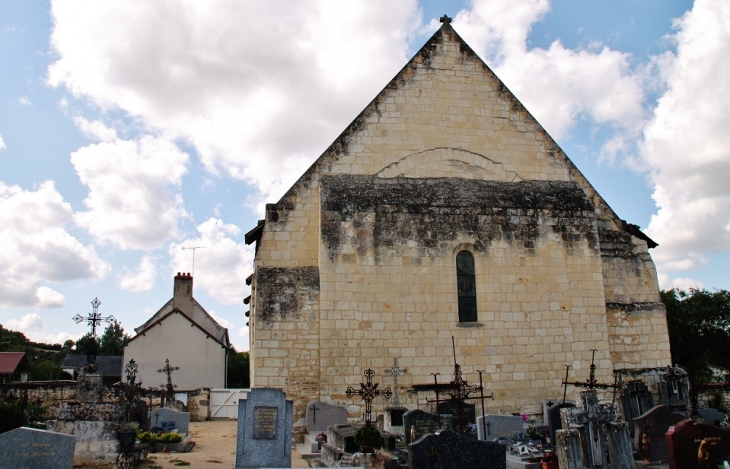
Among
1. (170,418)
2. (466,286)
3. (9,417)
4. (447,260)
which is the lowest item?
(170,418)

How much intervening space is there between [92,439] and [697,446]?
9840mm

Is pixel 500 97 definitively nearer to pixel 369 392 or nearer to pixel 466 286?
pixel 466 286

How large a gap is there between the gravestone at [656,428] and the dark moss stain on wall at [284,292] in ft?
23.0

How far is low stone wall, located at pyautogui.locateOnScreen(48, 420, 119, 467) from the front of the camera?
10.1m

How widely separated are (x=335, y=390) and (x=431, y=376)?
2220 millimetres

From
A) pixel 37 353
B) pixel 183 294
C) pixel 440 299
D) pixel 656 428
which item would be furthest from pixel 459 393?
pixel 37 353

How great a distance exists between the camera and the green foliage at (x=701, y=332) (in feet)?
83.0

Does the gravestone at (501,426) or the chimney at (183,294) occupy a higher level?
the chimney at (183,294)

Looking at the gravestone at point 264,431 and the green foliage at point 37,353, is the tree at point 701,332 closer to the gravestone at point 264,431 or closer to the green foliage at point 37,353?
the gravestone at point 264,431

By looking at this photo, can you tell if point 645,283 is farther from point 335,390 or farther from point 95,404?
point 95,404

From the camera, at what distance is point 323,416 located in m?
12.4

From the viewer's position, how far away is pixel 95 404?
10.5 meters

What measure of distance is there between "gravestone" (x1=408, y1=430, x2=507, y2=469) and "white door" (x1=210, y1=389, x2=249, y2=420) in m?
16.2

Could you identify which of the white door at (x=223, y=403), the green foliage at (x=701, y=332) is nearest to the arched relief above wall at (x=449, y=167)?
the white door at (x=223, y=403)
